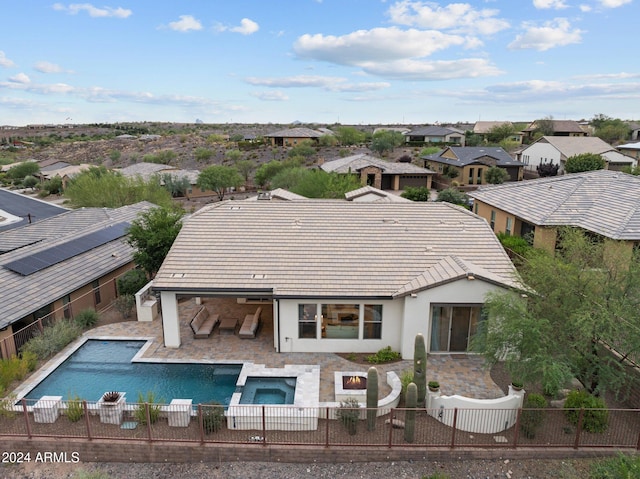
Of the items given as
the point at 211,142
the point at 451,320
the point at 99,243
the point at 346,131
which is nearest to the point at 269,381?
the point at 451,320

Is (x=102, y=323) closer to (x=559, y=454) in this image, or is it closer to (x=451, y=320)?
(x=451, y=320)

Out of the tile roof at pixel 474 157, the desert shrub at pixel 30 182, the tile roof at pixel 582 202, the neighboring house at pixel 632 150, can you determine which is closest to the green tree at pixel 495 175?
the tile roof at pixel 474 157

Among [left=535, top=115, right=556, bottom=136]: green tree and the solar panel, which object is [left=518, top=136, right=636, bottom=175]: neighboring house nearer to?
[left=535, top=115, right=556, bottom=136]: green tree

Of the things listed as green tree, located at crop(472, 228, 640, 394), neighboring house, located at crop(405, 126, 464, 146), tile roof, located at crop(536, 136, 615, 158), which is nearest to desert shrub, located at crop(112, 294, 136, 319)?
green tree, located at crop(472, 228, 640, 394)

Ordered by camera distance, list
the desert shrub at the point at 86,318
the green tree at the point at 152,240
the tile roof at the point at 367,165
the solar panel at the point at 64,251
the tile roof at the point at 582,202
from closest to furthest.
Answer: the desert shrub at the point at 86,318
the solar panel at the point at 64,251
the green tree at the point at 152,240
the tile roof at the point at 582,202
the tile roof at the point at 367,165

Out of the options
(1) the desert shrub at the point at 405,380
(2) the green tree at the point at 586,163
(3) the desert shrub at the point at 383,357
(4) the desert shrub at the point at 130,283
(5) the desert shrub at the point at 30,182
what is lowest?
(5) the desert shrub at the point at 30,182

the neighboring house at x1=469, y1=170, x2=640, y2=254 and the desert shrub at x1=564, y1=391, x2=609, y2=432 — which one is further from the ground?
the neighboring house at x1=469, y1=170, x2=640, y2=254

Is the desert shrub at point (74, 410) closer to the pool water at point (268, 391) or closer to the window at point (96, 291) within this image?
the pool water at point (268, 391)

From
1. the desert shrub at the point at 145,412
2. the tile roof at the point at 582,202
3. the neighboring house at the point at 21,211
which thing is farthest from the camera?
the neighboring house at the point at 21,211
